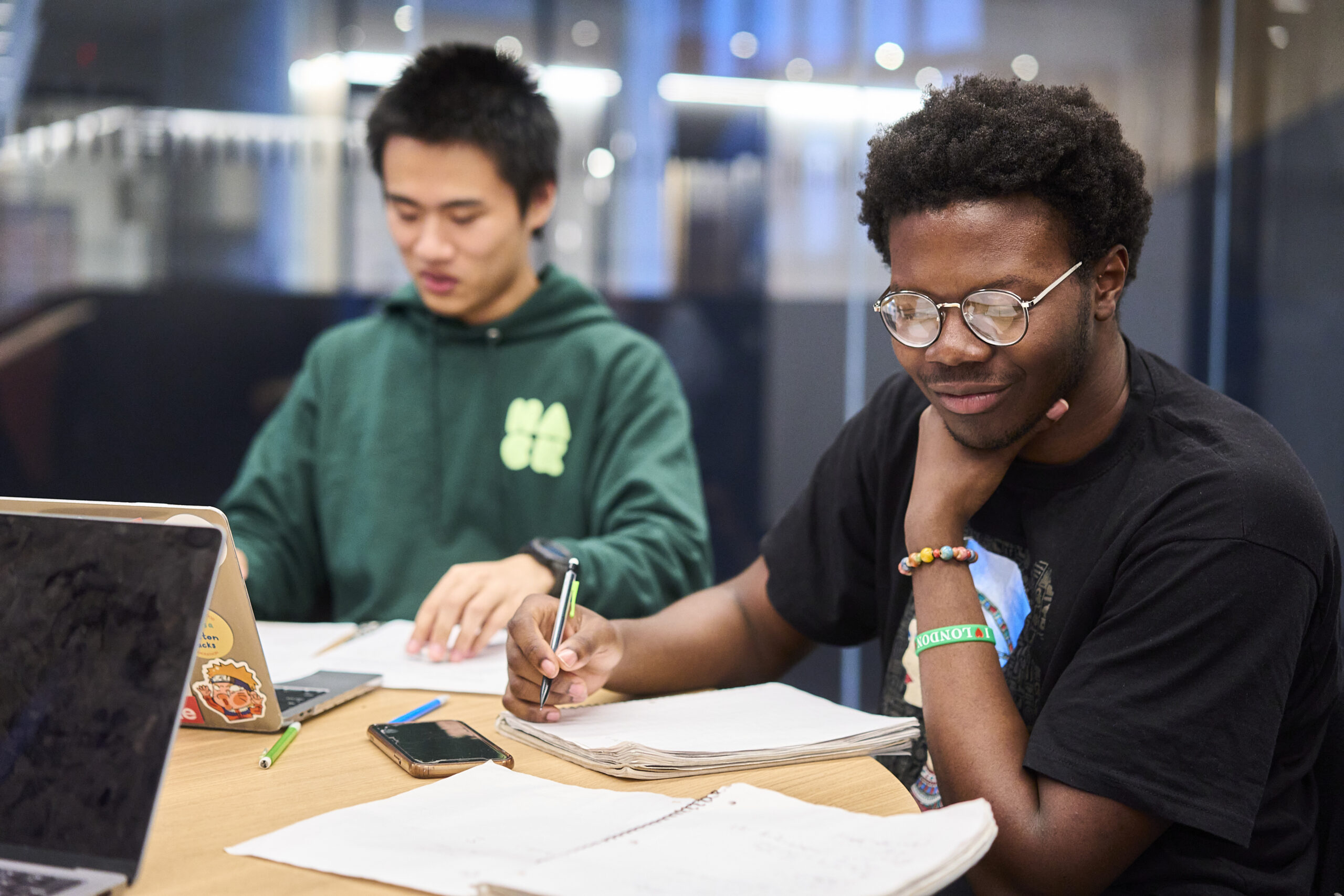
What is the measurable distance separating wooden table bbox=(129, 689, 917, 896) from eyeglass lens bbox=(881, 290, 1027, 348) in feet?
1.38

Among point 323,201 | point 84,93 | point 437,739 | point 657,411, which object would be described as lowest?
point 437,739

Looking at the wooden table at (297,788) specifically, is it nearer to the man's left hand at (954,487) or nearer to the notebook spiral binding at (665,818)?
the notebook spiral binding at (665,818)

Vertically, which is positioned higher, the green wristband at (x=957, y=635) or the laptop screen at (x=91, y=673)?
the laptop screen at (x=91, y=673)

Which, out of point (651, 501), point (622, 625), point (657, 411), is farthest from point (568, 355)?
point (622, 625)

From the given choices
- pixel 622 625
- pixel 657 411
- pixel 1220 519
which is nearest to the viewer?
pixel 1220 519

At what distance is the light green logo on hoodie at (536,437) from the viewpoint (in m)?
1.94

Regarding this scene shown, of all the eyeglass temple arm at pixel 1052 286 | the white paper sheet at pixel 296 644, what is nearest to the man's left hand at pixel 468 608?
the white paper sheet at pixel 296 644

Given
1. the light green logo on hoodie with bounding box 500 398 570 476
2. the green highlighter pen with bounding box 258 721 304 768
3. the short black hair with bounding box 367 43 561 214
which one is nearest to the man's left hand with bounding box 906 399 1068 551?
the green highlighter pen with bounding box 258 721 304 768

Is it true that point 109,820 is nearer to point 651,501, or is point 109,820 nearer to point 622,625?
point 622,625

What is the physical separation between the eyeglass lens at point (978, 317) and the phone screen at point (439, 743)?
58 cm

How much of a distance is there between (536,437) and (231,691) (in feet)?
3.05

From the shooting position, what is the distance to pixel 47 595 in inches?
30.9

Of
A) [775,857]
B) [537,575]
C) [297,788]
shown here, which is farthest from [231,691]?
[775,857]

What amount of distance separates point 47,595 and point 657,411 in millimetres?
1229
